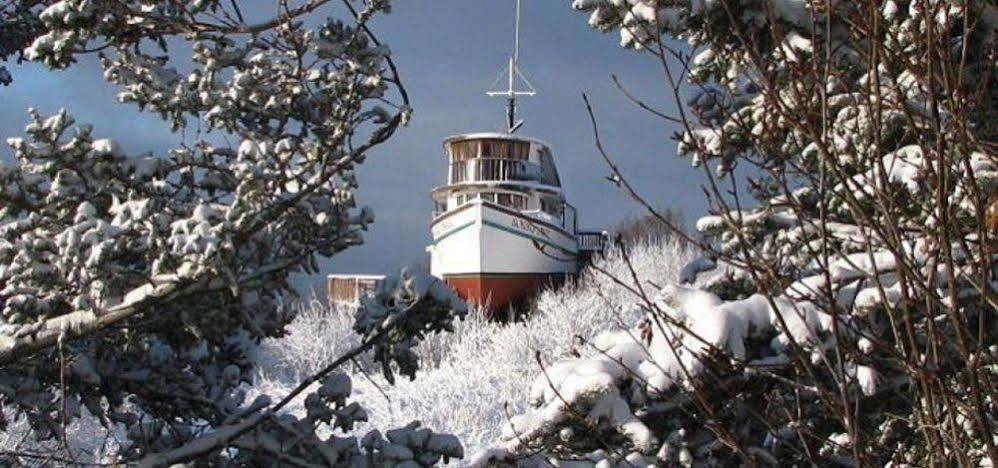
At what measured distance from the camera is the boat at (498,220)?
90.2ft

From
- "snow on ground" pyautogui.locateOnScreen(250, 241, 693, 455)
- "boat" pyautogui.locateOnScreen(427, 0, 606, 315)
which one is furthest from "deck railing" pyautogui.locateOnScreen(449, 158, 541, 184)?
"snow on ground" pyautogui.locateOnScreen(250, 241, 693, 455)

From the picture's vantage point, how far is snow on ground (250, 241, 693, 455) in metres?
14.1

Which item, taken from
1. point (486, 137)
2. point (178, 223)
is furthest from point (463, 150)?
point (178, 223)

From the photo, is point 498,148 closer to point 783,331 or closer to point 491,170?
point 491,170

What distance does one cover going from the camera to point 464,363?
1834cm

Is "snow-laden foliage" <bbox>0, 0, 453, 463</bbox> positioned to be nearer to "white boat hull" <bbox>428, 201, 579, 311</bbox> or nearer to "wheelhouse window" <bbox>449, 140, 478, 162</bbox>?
"white boat hull" <bbox>428, 201, 579, 311</bbox>

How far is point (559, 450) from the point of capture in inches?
148

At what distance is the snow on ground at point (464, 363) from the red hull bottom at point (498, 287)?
14.8 feet

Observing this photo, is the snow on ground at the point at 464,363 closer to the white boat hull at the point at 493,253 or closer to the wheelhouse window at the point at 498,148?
the white boat hull at the point at 493,253

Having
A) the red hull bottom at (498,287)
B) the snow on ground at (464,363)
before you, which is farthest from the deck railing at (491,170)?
the snow on ground at (464,363)

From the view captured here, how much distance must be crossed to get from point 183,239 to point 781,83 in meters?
2.46

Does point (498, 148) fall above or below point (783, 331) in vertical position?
above

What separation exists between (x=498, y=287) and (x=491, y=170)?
11.9ft

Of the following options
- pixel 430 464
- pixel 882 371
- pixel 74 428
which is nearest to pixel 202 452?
pixel 430 464
